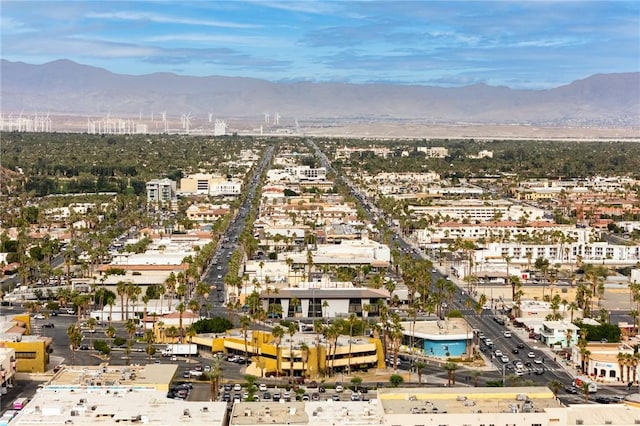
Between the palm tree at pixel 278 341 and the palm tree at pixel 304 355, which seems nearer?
the palm tree at pixel 304 355

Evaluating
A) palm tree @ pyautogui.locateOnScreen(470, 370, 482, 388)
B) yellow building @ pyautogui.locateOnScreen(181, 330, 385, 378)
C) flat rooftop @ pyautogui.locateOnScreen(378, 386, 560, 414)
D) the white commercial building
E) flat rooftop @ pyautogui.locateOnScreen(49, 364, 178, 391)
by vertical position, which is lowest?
palm tree @ pyautogui.locateOnScreen(470, 370, 482, 388)

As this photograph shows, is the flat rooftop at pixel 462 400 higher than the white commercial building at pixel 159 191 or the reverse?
the reverse

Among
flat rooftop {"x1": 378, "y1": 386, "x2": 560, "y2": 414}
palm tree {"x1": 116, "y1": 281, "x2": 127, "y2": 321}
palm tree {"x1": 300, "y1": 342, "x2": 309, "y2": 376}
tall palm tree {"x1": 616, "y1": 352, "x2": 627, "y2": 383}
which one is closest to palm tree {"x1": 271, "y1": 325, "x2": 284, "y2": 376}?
palm tree {"x1": 300, "y1": 342, "x2": 309, "y2": 376}

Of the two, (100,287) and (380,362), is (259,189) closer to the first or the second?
(100,287)

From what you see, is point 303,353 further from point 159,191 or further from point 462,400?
point 159,191

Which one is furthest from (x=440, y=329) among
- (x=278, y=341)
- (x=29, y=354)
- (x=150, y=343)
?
(x=29, y=354)

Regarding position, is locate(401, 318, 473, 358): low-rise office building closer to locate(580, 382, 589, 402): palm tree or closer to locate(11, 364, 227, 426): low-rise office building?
locate(580, 382, 589, 402): palm tree

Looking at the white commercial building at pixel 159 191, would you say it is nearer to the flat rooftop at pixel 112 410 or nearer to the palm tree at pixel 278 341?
the palm tree at pixel 278 341

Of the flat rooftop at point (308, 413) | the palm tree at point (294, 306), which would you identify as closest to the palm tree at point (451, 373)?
the flat rooftop at point (308, 413)
